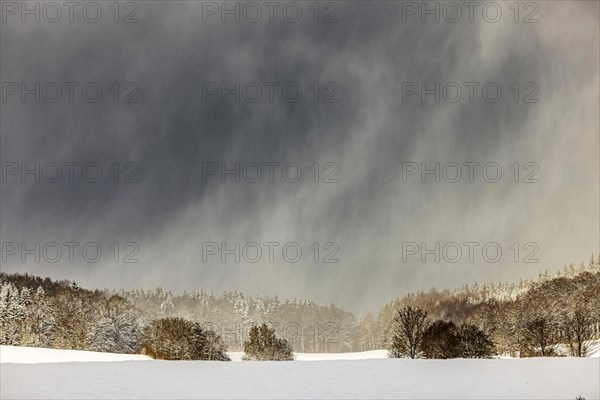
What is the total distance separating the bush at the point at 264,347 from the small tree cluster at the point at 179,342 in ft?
14.1

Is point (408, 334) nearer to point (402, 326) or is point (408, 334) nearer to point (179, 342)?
point (402, 326)

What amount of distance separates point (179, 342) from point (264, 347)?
9.08 metres

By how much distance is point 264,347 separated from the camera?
56.6 m

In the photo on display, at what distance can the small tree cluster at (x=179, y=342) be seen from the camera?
53781mm

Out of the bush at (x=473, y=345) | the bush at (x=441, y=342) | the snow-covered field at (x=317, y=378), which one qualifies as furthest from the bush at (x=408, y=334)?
the snow-covered field at (x=317, y=378)

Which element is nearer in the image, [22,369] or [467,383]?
[22,369]

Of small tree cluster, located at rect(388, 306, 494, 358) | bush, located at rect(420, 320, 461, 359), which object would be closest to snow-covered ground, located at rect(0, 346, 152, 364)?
small tree cluster, located at rect(388, 306, 494, 358)

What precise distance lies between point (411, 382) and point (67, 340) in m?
74.4

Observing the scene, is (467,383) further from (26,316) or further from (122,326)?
(26,316)

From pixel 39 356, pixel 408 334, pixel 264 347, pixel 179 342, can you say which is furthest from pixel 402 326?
pixel 39 356

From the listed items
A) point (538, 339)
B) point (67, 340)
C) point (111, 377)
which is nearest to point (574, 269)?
point (538, 339)

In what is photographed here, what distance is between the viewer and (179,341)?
178ft

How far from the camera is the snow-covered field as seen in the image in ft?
87.5

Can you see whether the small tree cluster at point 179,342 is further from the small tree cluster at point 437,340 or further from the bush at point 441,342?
the bush at point 441,342
